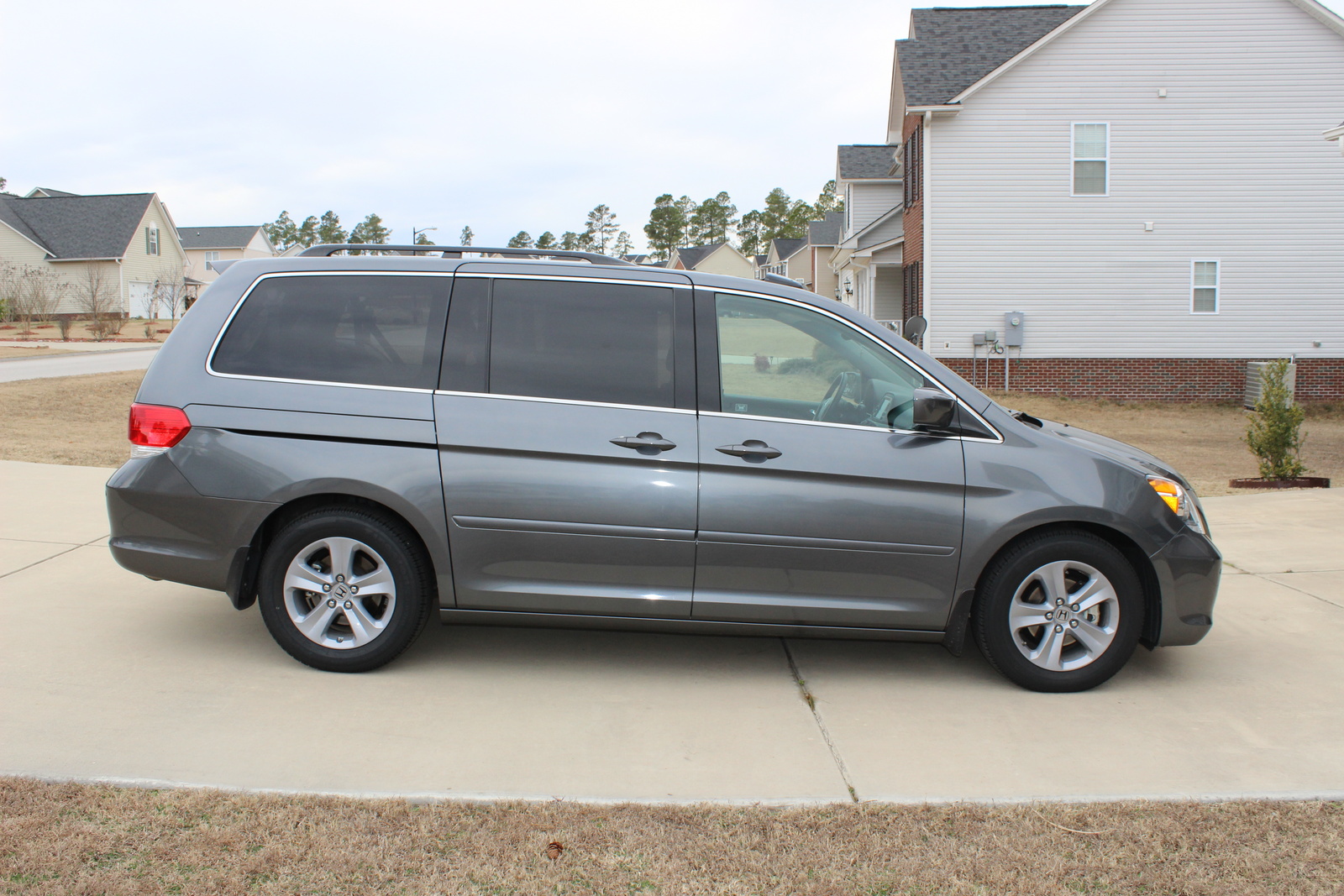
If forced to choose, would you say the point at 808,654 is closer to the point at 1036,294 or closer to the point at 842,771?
the point at 842,771

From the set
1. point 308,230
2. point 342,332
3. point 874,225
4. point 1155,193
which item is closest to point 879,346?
point 342,332

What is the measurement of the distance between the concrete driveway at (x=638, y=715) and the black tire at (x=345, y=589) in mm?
140

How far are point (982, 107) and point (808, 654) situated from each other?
62.6ft

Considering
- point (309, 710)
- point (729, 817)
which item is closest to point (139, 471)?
point (309, 710)

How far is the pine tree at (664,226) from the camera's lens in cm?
10888

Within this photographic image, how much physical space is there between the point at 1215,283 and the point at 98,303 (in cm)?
4400

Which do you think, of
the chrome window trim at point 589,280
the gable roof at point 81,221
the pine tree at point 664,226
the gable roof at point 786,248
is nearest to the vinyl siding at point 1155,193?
the chrome window trim at point 589,280

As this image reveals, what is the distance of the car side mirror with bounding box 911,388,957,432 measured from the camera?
421 cm

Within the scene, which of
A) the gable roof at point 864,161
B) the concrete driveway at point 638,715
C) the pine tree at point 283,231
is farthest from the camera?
the pine tree at point 283,231

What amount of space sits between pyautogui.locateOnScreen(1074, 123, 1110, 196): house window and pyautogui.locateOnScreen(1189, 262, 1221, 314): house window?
8.19ft

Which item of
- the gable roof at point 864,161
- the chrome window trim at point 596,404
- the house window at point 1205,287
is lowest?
the chrome window trim at point 596,404

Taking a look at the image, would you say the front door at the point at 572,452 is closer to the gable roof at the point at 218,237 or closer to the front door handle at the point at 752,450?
the front door handle at the point at 752,450

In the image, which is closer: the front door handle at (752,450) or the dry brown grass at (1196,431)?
the front door handle at (752,450)

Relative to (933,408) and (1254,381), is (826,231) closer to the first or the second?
(1254,381)
